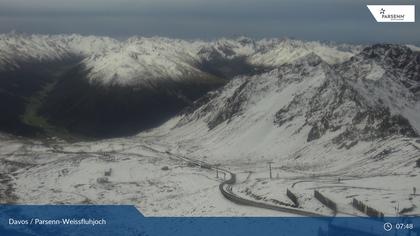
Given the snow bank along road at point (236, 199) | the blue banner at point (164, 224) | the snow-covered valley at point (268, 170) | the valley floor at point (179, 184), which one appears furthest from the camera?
the snow-covered valley at point (268, 170)

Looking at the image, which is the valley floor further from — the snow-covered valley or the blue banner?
the blue banner

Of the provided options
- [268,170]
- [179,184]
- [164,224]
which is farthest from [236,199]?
[268,170]

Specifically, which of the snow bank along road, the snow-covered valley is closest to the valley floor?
the snow-covered valley

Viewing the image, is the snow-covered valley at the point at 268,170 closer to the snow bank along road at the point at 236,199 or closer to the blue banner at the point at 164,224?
the snow bank along road at the point at 236,199

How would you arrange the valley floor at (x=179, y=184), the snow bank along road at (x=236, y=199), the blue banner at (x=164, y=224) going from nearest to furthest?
1. the blue banner at (x=164, y=224)
2. the snow bank along road at (x=236, y=199)
3. the valley floor at (x=179, y=184)

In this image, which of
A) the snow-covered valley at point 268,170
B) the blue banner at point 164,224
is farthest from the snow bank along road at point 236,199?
the blue banner at point 164,224

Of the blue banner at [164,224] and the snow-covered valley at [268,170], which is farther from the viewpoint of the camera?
the snow-covered valley at [268,170]

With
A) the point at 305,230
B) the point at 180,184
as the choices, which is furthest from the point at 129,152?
the point at 305,230

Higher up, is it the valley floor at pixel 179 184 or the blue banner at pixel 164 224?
the valley floor at pixel 179 184
